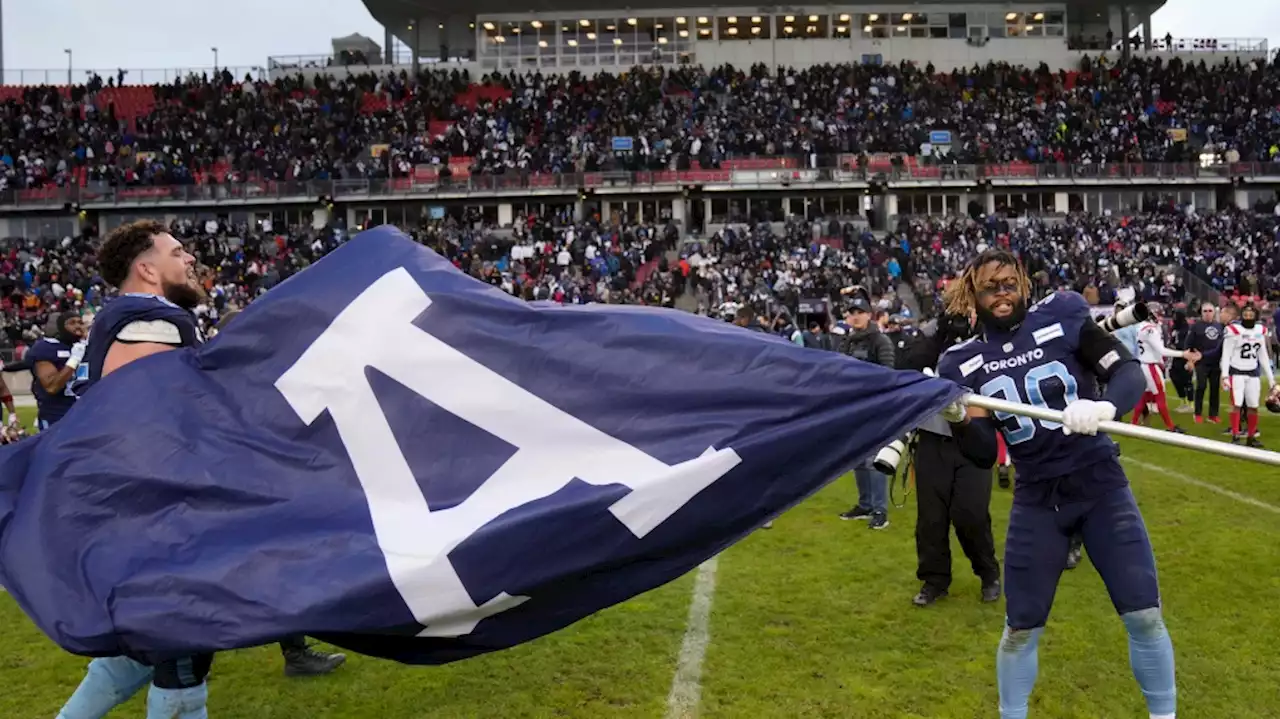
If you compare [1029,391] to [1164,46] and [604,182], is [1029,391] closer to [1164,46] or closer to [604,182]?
[604,182]

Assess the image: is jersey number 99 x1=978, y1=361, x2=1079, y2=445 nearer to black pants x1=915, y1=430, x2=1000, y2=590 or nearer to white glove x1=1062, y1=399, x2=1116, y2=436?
white glove x1=1062, y1=399, x2=1116, y2=436

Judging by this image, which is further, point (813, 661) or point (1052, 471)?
point (813, 661)

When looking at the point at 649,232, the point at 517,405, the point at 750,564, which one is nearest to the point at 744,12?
the point at 649,232

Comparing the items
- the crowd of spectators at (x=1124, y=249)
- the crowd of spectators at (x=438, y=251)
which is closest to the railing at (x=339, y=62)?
the crowd of spectators at (x=438, y=251)

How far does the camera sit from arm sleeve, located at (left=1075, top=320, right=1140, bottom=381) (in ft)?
12.6

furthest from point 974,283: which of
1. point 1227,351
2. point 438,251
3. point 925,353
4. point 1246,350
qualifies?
point 438,251

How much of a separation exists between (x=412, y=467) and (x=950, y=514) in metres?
4.21

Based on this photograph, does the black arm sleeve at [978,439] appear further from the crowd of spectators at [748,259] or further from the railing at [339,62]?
the railing at [339,62]

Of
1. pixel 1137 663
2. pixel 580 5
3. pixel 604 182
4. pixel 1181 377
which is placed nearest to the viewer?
pixel 1137 663

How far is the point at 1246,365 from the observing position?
1203 centimetres

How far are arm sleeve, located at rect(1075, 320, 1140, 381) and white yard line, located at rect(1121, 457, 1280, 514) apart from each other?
5.98m

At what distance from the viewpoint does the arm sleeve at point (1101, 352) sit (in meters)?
3.84

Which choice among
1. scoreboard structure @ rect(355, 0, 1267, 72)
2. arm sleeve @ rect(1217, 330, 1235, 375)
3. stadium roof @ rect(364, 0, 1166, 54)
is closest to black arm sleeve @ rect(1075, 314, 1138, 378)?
arm sleeve @ rect(1217, 330, 1235, 375)

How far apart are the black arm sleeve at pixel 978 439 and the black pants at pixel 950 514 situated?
2.20m
